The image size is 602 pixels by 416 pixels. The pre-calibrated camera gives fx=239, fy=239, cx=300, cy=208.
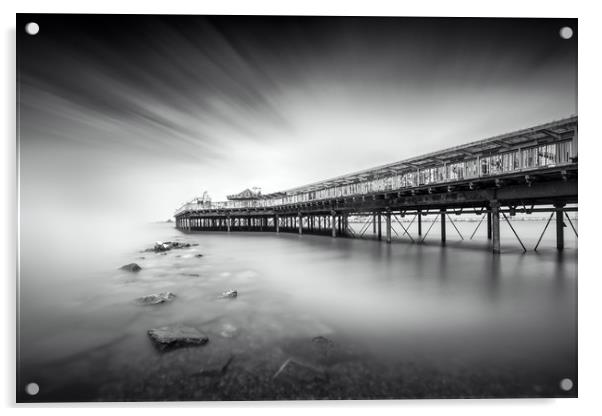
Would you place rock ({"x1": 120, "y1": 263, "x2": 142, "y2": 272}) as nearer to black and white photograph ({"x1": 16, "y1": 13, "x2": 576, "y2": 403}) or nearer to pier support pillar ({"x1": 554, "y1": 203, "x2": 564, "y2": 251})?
black and white photograph ({"x1": 16, "y1": 13, "x2": 576, "y2": 403})

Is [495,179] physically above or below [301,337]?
above

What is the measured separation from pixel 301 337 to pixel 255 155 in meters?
4.65

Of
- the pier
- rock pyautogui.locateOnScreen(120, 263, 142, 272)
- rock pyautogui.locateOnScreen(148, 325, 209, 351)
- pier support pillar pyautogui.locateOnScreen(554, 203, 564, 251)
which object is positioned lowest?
rock pyautogui.locateOnScreen(120, 263, 142, 272)

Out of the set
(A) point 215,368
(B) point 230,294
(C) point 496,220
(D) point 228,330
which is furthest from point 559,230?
(A) point 215,368

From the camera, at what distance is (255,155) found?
6.45 metres

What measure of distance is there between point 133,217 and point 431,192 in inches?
453

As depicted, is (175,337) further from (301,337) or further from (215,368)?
(301,337)

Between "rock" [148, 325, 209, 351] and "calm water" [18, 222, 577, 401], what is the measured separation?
11 centimetres

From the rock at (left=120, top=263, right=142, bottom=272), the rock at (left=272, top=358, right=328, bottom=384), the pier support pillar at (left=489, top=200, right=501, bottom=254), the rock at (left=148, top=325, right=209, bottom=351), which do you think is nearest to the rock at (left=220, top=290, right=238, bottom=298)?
the rock at (left=148, top=325, right=209, bottom=351)

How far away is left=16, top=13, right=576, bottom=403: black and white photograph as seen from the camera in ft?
9.27

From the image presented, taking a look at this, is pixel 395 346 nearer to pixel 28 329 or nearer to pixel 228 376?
pixel 228 376

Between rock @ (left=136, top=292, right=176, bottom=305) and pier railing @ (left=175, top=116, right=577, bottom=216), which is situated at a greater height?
pier railing @ (left=175, top=116, right=577, bottom=216)
